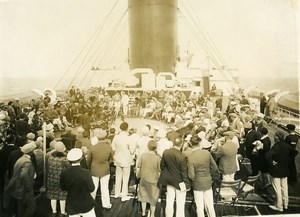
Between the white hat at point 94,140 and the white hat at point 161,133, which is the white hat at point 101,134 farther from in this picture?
the white hat at point 161,133

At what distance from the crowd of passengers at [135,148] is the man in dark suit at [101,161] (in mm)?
12

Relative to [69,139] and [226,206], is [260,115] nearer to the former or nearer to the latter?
[226,206]

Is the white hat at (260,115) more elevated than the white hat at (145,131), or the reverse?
the white hat at (260,115)

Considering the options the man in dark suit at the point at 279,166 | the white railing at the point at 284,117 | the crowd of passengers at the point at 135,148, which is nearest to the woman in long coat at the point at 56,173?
the crowd of passengers at the point at 135,148

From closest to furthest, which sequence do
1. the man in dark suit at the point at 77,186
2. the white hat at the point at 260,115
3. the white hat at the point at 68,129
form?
the man in dark suit at the point at 77,186 → the white hat at the point at 68,129 → the white hat at the point at 260,115

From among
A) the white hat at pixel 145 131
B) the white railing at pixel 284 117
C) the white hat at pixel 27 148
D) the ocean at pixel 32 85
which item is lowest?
the white hat at pixel 27 148

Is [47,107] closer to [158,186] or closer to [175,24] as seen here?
[158,186]

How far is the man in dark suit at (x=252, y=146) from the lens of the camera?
13.0ft

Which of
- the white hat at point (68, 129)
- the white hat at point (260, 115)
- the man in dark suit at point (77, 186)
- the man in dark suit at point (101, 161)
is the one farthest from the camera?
the white hat at point (260, 115)

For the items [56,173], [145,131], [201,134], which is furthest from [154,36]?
[56,173]

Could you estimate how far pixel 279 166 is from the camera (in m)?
3.83

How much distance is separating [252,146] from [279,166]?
41cm

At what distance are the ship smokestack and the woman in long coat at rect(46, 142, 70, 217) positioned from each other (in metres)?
1.56

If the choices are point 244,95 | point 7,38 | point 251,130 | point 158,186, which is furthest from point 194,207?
point 7,38
